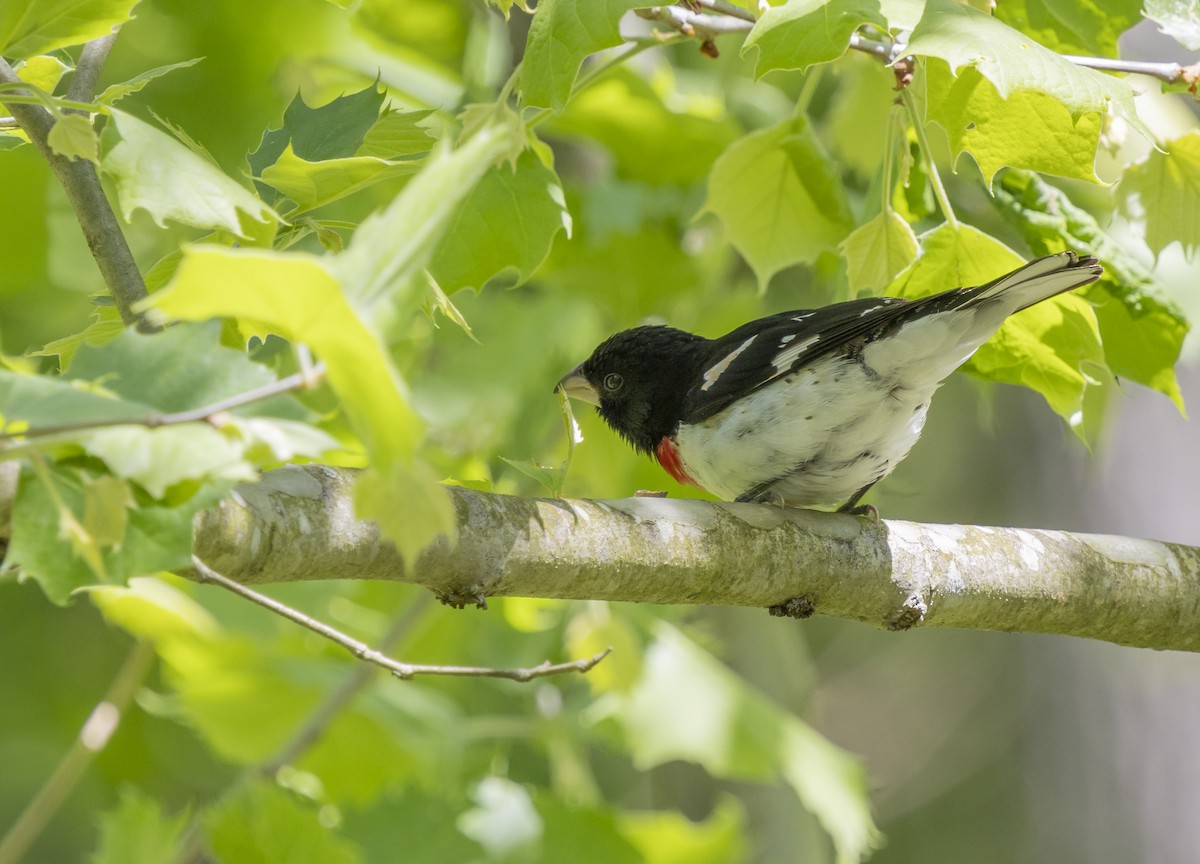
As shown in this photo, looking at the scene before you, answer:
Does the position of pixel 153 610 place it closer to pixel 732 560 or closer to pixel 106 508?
pixel 732 560

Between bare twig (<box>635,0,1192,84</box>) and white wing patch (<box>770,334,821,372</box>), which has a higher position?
bare twig (<box>635,0,1192,84</box>)

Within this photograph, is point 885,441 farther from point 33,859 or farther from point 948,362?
point 33,859

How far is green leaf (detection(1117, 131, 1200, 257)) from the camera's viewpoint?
208 centimetres

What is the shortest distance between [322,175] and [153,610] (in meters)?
1.60

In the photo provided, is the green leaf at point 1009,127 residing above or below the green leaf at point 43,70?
below

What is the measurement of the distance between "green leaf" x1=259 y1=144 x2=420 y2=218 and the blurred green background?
0.82 m

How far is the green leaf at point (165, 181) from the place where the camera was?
137 cm

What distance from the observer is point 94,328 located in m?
1.63

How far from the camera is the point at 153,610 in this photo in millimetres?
2828

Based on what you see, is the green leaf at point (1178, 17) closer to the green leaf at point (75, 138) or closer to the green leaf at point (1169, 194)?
the green leaf at point (1169, 194)

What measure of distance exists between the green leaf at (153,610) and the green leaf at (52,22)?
5.12 ft

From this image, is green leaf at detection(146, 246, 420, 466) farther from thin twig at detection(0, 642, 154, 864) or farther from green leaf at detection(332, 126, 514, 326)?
thin twig at detection(0, 642, 154, 864)

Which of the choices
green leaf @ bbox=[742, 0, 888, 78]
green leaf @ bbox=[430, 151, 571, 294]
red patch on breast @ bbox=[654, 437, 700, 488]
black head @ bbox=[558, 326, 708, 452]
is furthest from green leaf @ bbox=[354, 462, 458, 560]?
black head @ bbox=[558, 326, 708, 452]

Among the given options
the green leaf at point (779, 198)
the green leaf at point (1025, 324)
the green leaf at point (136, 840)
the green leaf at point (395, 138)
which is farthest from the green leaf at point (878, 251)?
the green leaf at point (136, 840)
